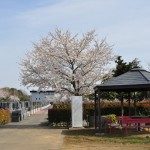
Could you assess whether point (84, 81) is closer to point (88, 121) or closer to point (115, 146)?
point (88, 121)

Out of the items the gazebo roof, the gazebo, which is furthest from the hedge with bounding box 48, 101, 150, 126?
the gazebo roof

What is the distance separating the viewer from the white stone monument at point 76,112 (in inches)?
1029

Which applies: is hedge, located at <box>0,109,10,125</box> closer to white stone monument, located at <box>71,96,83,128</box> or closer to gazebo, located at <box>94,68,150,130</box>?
white stone monument, located at <box>71,96,83,128</box>

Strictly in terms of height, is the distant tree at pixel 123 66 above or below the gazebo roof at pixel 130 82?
above

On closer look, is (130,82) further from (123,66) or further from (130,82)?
(123,66)

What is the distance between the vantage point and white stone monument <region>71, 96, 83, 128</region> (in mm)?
26141

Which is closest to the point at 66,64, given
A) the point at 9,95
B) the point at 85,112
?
the point at 85,112

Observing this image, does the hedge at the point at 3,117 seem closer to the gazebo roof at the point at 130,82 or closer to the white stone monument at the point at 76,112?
the white stone monument at the point at 76,112

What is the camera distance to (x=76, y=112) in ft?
86.2

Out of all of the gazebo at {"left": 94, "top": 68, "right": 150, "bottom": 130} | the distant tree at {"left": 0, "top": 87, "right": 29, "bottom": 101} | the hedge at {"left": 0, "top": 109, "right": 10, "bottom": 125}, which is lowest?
the hedge at {"left": 0, "top": 109, "right": 10, "bottom": 125}

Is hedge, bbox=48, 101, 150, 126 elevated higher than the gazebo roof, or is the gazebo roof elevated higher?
the gazebo roof

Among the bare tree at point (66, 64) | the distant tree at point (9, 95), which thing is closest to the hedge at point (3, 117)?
the bare tree at point (66, 64)

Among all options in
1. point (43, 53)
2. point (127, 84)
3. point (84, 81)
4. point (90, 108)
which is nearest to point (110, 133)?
point (127, 84)

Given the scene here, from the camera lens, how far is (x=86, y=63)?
3338 cm
